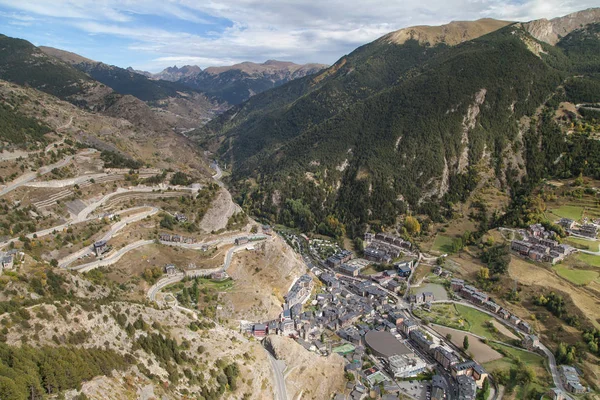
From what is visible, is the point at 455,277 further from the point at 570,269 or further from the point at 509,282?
the point at 570,269

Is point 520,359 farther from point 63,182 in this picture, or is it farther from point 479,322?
point 63,182

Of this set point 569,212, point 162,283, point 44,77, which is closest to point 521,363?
point 569,212

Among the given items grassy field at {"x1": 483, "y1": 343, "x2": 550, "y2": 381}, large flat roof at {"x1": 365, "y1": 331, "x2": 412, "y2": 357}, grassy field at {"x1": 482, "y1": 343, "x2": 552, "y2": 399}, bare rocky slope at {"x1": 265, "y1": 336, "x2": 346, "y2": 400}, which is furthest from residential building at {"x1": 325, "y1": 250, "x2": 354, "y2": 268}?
grassy field at {"x1": 483, "y1": 343, "x2": 550, "y2": 381}

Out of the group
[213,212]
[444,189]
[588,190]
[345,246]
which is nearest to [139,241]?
[213,212]

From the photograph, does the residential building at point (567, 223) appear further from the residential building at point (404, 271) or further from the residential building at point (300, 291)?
the residential building at point (300, 291)

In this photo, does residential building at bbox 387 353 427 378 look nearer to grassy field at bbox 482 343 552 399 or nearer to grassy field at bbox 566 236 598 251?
grassy field at bbox 482 343 552 399

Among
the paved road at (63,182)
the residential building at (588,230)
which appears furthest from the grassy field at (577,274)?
the paved road at (63,182)

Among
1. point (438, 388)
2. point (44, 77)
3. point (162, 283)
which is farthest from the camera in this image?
point (44, 77)
